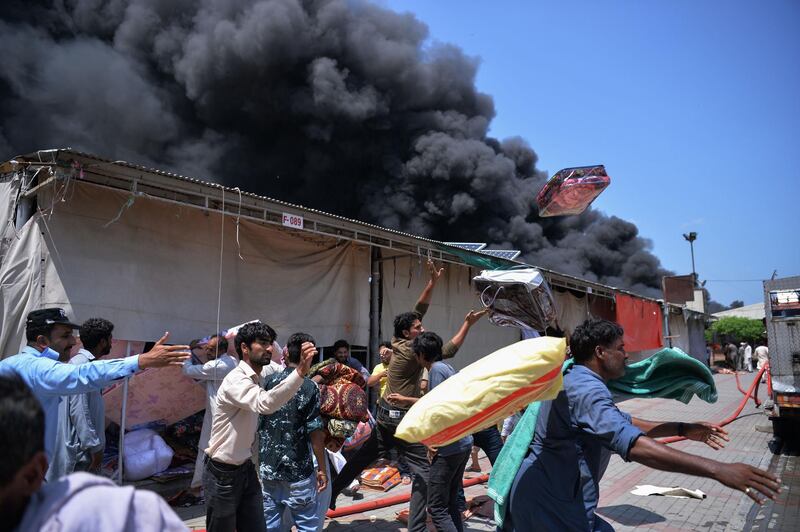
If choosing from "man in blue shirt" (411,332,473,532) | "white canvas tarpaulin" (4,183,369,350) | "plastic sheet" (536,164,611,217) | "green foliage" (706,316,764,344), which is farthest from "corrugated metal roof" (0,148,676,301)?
"green foliage" (706,316,764,344)

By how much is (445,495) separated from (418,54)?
21.6 metres

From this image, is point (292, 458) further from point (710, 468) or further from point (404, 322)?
point (710, 468)

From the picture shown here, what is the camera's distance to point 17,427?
108 centimetres

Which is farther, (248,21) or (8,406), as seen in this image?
(248,21)

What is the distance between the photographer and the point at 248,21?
18.5 meters

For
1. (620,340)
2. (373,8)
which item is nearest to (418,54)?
(373,8)

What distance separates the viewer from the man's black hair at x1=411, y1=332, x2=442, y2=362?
4367 mm

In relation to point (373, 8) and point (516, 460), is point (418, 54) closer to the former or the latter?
point (373, 8)

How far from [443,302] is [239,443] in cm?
707

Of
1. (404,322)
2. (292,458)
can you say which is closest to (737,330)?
(404,322)

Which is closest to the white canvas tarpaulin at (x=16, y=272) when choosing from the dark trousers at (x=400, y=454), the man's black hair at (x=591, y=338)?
the dark trousers at (x=400, y=454)

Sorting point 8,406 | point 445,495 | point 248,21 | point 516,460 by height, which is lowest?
point 445,495

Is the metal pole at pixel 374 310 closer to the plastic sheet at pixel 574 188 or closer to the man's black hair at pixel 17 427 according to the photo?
the plastic sheet at pixel 574 188

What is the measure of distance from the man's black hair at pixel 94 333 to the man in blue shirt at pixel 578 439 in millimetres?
3471
